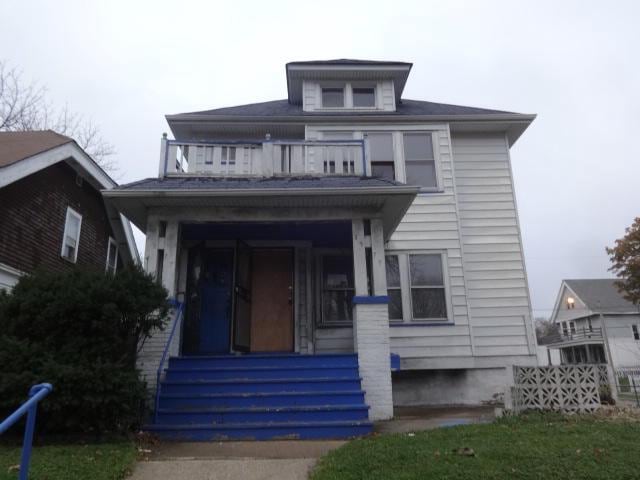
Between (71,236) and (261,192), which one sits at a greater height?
(71,236)

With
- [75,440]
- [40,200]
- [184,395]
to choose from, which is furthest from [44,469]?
[40,200]

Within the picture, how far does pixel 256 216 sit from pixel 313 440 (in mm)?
3490

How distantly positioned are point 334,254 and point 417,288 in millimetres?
1926

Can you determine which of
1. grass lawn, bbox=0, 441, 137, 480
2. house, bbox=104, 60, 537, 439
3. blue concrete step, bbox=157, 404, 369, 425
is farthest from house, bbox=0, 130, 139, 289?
grass lawn, bbox=0, 441, 137, 480

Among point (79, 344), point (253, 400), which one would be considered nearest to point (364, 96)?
point (253, 400)

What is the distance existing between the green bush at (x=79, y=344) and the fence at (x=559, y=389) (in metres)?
4.89

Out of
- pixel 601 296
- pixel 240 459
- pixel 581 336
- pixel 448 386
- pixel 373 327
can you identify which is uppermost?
pixel 601 296

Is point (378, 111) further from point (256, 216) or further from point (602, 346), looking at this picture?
point (602, 346)

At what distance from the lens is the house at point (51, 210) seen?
9219mm

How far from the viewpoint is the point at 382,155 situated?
421 inches

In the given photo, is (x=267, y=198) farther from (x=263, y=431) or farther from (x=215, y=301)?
(x=263, y=431)

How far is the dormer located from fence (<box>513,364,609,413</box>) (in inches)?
290

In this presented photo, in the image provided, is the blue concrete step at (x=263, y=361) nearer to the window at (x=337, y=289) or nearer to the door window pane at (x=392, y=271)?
the window at (x=337, y=289)

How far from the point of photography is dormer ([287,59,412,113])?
38.1 feet
